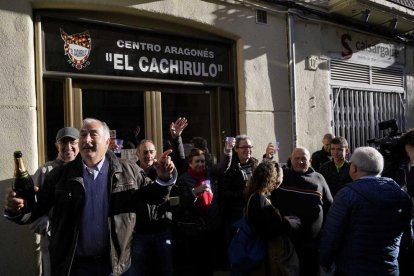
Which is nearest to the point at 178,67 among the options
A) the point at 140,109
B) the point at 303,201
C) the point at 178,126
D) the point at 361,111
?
the point at 140,109

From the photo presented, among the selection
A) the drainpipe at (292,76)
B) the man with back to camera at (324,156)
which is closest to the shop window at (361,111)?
the drainpipe at (292,76)

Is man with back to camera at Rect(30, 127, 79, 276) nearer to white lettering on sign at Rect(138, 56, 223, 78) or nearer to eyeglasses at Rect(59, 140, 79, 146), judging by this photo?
eyeglasses at Rect(59, 140, 79, 146)

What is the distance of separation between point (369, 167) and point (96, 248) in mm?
2053

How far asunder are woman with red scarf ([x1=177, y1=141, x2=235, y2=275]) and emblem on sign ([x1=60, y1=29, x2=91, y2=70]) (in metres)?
1.92

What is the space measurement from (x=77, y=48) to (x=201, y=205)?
2508 mm

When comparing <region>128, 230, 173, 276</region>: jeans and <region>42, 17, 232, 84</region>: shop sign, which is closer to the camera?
<region>128, 230, 173, 276</region>: jeans

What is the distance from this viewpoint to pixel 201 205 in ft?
14.0

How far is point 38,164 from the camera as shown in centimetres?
472

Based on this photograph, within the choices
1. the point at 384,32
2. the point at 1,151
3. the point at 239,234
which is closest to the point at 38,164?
the point at 1,151

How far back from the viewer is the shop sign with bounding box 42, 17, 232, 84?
500cm

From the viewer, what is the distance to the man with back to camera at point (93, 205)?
272cm

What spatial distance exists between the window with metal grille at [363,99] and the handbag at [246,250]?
464cm

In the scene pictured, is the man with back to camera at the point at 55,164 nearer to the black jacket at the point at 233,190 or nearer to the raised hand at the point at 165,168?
the raised hand at the point at 165,168

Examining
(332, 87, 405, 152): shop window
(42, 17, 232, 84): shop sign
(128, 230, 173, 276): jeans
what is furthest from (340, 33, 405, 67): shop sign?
(128, 230, 173, 276): jeans
